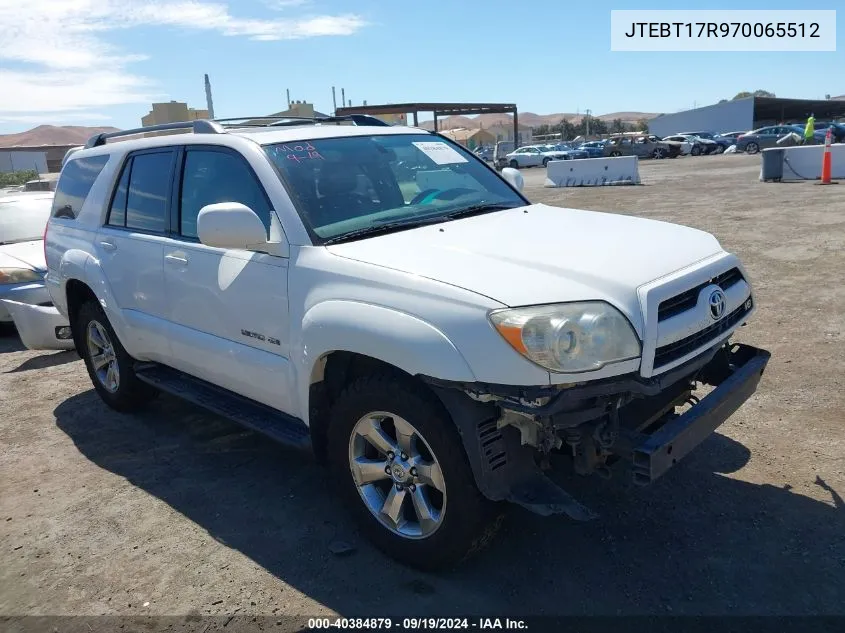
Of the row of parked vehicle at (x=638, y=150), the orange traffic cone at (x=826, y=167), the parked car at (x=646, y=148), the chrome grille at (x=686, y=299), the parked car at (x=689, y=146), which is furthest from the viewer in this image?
the parked car at (x=689, y=146)

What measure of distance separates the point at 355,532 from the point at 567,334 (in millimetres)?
1618

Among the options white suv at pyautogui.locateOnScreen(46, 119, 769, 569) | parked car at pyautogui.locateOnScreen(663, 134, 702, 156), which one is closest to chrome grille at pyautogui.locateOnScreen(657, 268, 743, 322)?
white suv at pyautogui.locateOnScreen(46, 119, 769, 569)

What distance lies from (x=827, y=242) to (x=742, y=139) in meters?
34.1

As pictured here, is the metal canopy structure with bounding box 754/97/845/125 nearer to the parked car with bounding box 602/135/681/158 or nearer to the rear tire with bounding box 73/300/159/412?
the parked car with bounding box 602/135/681/158

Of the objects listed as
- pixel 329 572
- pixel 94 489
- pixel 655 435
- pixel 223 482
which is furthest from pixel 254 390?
pixel 655 435

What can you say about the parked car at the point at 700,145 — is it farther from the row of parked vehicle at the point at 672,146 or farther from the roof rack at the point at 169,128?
the roof rack at the point at 169,128

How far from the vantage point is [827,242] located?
927cm

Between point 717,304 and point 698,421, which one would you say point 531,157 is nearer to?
point 717,304

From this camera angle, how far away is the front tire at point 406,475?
108 inches

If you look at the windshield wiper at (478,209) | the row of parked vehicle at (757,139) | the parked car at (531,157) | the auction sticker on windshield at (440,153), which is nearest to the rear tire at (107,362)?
the auction sticker on windshield at (440,153)

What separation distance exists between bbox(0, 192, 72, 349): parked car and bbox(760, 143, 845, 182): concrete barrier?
17.5 meters

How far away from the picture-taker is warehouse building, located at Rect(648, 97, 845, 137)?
6357 cm

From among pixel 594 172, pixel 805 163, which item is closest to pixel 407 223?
pixel 805 163

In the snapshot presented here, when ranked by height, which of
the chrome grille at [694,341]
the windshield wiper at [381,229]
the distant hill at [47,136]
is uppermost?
the distant hill at [47,136]
